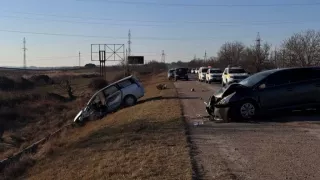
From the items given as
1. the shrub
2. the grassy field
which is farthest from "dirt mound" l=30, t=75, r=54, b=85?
the shrub

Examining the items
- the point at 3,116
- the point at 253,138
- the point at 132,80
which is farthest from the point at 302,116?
the point at 3,116

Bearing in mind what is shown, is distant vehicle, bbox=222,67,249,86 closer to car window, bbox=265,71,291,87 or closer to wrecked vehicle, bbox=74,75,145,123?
wrecked vehicle, bbox=74,75,145,123

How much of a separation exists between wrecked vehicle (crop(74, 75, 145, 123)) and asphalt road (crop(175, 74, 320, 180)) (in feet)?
39.2

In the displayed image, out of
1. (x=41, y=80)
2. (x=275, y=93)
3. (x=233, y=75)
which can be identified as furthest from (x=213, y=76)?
(x=41, y=80)

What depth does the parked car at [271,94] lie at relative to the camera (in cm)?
1652

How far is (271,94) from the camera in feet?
54.2

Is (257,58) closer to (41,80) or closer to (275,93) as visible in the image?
(41,80)

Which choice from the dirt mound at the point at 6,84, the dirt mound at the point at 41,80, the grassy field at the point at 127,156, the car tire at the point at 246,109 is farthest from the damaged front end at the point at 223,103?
the dirt mound at the point at 41,80

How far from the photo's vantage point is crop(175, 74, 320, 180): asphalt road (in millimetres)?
8930

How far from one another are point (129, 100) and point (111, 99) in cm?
133

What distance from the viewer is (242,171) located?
9.07 m

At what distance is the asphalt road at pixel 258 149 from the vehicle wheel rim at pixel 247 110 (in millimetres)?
686

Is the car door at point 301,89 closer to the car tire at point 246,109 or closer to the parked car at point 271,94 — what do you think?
the parked car at point 271,94

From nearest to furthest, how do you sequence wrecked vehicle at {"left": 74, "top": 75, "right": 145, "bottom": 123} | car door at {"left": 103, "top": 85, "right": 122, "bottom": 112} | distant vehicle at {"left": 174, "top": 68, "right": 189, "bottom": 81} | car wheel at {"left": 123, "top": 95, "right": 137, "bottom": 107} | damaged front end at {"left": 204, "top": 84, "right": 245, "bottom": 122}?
damaged front end at {"left": 204, "top": 84, "right": 245, "bottom": 122}, wrecked vehicle at {"left": 74, "top": 75, "right": 145, "bottom": 123}, car door at {"left": 103, "top": 85, "right": 122, "bottom": 112}, car wheel at {"left": 123, "top": 95, "right": 137, "bottom": 107}, distant vehicle at {"left": 174, "top": 68, "right": 189, "bottom": 81}
